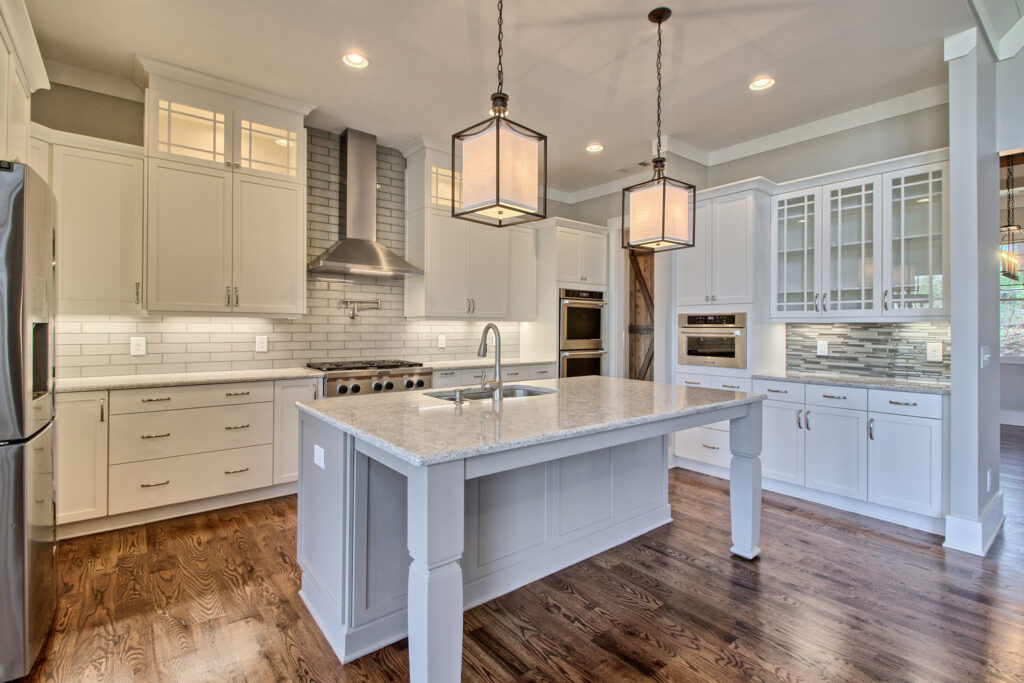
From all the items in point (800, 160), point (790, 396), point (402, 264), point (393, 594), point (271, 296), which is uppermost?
point (800, 160)

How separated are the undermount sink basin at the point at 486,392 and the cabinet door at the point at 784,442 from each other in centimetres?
210

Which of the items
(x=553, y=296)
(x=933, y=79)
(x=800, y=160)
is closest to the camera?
(x=933, y=79)

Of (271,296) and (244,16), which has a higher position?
(244,16)

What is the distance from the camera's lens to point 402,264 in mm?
4230

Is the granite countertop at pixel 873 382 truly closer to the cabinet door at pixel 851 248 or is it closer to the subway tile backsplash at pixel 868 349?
the subway tile backsplash at pixel 868 349

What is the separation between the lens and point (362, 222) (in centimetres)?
425

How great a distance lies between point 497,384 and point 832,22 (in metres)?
2.74

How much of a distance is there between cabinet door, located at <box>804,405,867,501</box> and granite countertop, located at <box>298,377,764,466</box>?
1.27 m

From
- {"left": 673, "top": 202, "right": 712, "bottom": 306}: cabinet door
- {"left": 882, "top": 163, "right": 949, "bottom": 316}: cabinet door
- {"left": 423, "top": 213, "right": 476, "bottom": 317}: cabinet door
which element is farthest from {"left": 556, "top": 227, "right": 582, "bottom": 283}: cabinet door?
{"left": 882, "top": 163, "right": 949, "bottom": 316}: cabinet door

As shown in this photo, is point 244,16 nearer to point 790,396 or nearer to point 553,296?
point 553,296

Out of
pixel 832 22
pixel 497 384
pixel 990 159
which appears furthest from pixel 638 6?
pixel 990 159

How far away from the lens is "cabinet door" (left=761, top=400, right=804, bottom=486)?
3.66 metres

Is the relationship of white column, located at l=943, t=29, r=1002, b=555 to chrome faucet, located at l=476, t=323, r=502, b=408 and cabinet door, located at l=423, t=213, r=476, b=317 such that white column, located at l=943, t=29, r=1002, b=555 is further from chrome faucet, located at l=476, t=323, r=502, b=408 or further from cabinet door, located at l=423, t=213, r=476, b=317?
cabinet door, located at l=423, t=213, r=476, b=317

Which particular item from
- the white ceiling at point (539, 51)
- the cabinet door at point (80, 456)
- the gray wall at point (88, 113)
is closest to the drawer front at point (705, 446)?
the white ceiling at point (539, 51)
